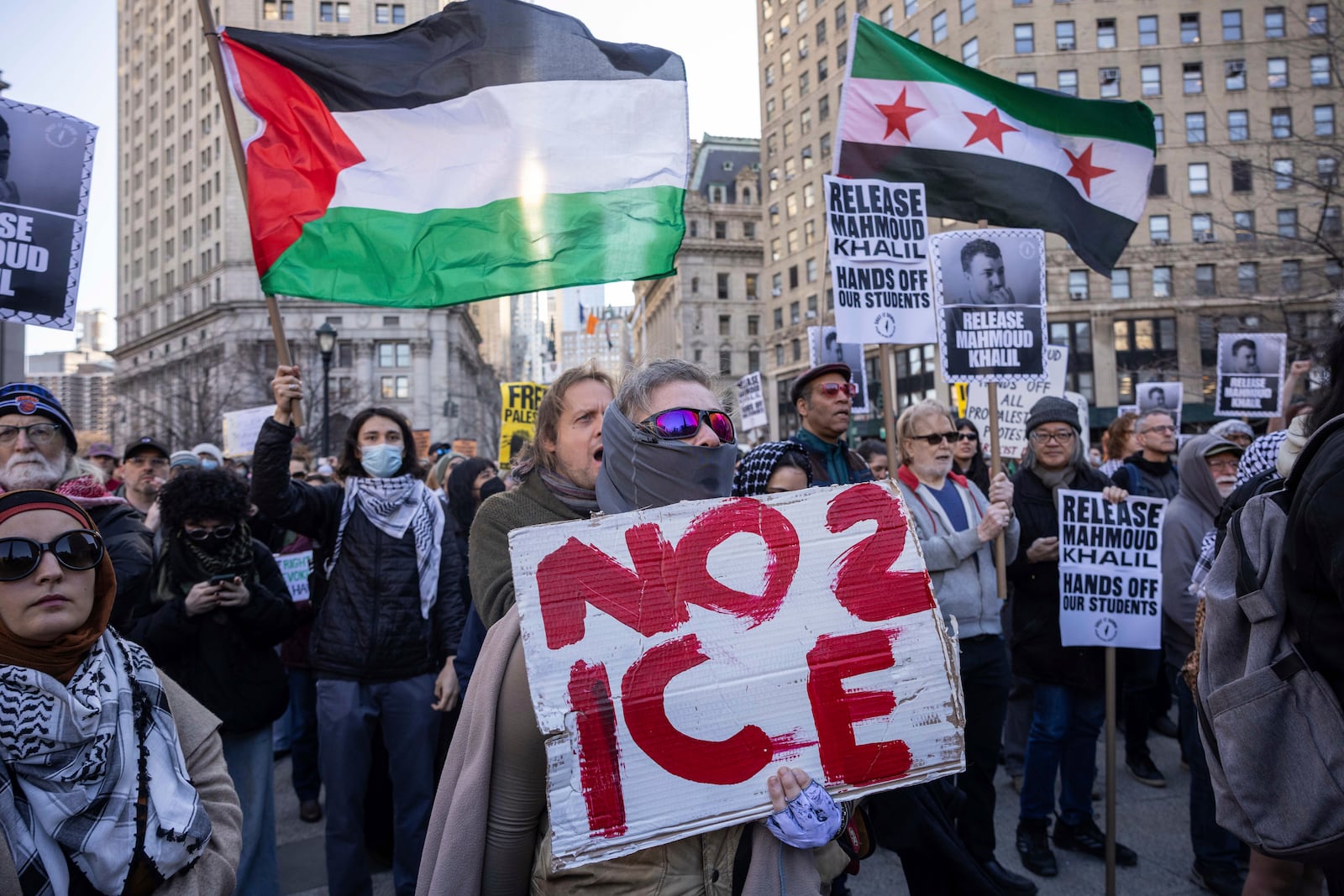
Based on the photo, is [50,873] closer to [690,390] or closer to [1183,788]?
[690,390]

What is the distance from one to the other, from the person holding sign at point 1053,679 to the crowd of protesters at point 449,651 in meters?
0.02

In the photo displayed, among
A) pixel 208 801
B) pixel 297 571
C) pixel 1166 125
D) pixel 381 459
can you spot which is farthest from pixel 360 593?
pixel 1166 125

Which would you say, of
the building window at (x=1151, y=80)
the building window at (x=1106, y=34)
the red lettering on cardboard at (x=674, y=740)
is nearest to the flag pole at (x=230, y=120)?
the red lettering on cardboard at (x=674, y=740)

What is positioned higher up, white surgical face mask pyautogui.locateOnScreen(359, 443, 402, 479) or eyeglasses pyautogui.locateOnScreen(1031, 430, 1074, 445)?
eyeglasses pyautogui.locateOnScreen(1031, 430, 1074, 445)

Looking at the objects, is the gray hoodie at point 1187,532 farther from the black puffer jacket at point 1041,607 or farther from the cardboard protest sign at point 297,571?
the cardboard protest sign at point 297,571

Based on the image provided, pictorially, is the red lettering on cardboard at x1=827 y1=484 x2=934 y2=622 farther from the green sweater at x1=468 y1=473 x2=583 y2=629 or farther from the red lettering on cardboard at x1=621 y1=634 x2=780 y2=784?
the green sweater at x1=468 y1=473 x2=583 y2=629

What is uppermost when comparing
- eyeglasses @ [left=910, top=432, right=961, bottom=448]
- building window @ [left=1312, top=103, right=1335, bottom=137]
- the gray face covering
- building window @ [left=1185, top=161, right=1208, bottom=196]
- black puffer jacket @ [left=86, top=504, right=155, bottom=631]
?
building window @ [left=1312, top=103, right=1335, bottom=137]

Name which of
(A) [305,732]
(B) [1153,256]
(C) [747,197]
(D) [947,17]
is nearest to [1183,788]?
(A) [305,732]

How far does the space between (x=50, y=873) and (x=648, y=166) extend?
143 inches

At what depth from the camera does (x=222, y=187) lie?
7038 cm

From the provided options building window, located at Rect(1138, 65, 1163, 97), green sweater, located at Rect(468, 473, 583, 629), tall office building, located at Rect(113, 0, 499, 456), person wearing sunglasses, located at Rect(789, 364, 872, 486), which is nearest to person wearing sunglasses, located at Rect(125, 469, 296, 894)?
green sweater, located at Rect(468, 473, 583, 629)

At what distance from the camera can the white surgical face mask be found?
4285mm

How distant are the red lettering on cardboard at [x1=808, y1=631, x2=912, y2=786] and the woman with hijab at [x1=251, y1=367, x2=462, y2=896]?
286 centimetres

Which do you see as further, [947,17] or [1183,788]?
[947,17]
